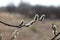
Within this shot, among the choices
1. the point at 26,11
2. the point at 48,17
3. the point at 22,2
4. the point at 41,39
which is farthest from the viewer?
the point at 22,2

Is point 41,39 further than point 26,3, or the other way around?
point 26,3

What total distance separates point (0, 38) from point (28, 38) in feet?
27.7

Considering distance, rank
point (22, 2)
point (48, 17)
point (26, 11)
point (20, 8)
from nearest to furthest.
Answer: point (48, 17) < point (26, 11) < point (20, 8) < point (22, 2)

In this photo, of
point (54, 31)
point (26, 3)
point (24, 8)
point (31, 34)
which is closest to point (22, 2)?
point (26, 3)

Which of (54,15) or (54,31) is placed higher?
(54,31)

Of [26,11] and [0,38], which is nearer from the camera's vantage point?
[0,38]

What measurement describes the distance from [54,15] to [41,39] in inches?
389

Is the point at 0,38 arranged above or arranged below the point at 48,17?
above

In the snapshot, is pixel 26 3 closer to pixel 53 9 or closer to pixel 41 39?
pixel 53 9

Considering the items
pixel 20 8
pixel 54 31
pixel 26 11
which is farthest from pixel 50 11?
pixel 54 31

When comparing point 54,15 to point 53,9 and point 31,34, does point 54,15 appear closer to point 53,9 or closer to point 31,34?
point 53,9

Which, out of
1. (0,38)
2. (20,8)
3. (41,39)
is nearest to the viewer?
(0,38)

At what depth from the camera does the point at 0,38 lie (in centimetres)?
136

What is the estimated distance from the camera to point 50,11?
774 inches
